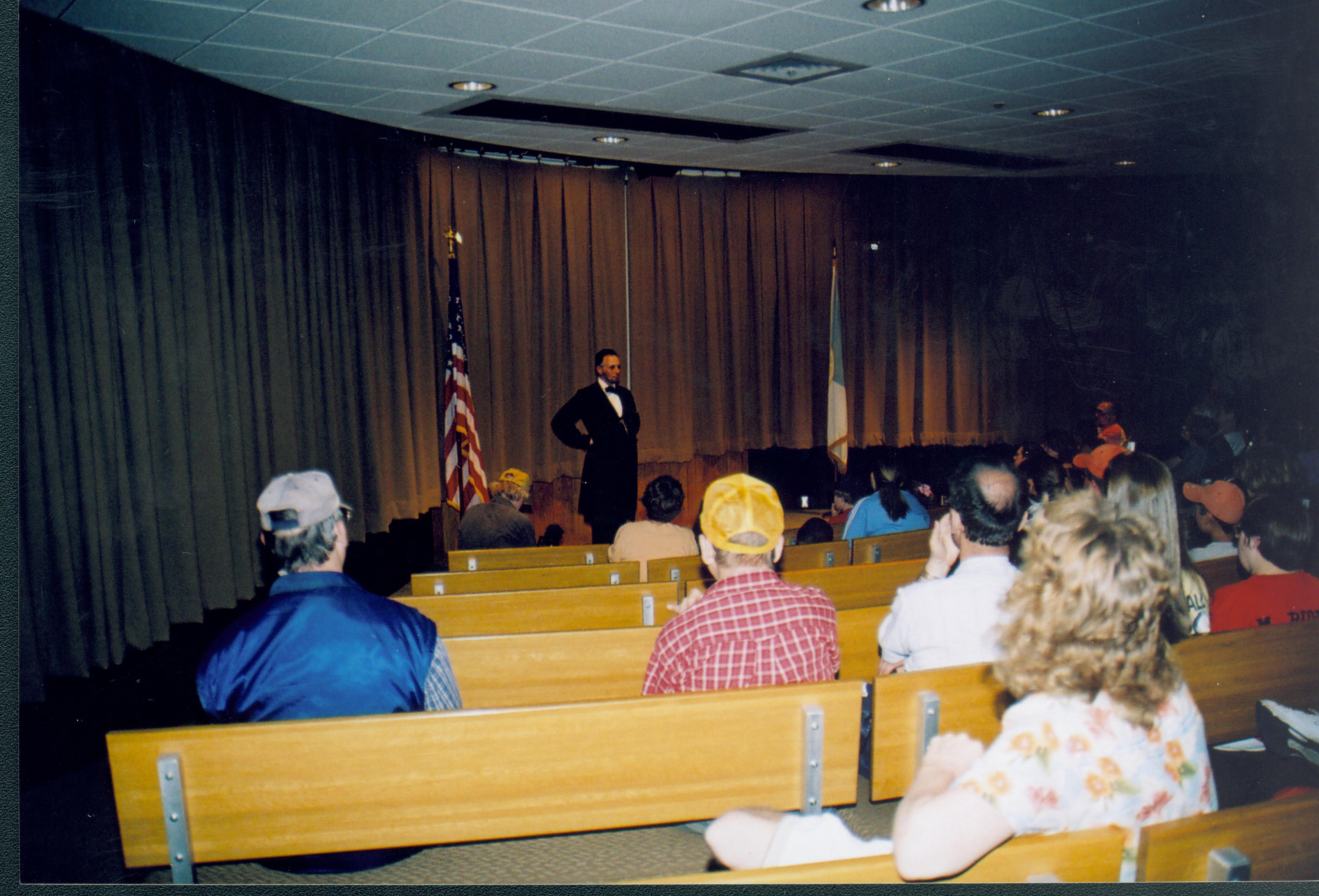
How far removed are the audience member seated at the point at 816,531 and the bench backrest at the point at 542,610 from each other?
5.18 feet

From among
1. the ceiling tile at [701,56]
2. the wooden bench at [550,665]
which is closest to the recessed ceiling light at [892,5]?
the ceiling tile at [701,56]

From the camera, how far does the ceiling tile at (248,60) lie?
4.03 m

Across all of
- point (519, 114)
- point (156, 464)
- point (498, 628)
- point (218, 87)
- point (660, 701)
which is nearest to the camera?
point (660, 701)

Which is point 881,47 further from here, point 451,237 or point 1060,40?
point 451,237

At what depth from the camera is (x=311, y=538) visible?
1878mm

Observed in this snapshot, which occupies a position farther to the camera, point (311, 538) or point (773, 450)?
point (773, 450)

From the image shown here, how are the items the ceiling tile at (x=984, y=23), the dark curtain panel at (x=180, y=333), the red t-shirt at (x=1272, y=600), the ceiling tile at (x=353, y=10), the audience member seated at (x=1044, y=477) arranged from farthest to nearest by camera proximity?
the audience member seated at (x=1044, y=477), the ceiling tile at (x=984, y=23), the ceiling tile at (x=353, y=10), the dark curtain panel at (x=180, y=333), the red t-shirt at (x=1272, y=600)

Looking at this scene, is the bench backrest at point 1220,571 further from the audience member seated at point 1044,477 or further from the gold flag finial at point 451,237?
the gold flag finial at point 451,237

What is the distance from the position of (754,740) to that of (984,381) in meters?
8.31

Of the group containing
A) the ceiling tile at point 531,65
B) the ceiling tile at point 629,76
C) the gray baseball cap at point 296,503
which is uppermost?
the ceiling tile at point 629,76

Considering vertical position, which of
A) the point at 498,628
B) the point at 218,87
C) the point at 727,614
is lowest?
the point at 498,628

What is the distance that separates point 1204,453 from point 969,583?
4.48 m

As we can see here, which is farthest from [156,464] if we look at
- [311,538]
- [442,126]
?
[442,126]

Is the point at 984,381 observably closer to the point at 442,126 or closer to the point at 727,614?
the point at 442,126
